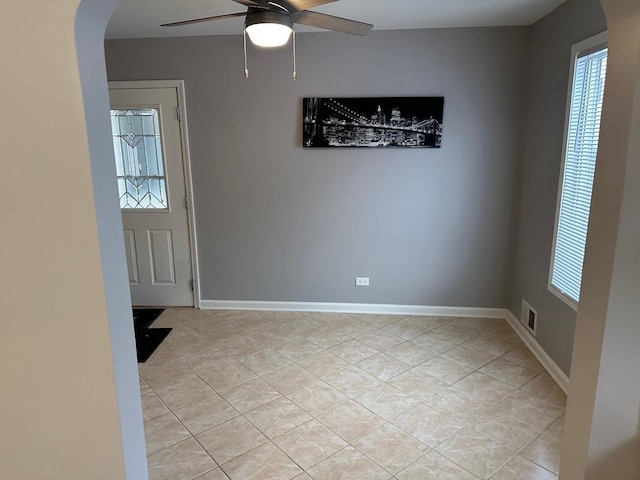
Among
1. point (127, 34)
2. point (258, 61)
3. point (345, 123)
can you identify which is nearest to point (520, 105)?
point (345, 123)

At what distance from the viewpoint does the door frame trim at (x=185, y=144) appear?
12.6 ft

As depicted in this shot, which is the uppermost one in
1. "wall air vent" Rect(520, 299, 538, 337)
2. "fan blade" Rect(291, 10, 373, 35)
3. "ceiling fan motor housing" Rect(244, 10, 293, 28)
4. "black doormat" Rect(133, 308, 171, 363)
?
"fan blade" Rect(291, 10, 373, 35)

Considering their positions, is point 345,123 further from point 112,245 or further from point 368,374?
point 112,245

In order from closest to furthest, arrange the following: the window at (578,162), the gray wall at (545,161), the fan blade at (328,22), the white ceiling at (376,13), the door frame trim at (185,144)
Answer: the fan blade at (328,22) → the window at (578,162) → the gray wall at (545,161) → the white ceiling at (376,13) → the door frame trim at (185,144)

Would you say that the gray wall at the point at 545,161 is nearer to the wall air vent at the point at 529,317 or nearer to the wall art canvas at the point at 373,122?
the wall air vent at the point at 529,317

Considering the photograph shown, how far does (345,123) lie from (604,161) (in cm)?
262

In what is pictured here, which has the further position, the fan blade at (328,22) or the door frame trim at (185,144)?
the door frame trim at (185,144)

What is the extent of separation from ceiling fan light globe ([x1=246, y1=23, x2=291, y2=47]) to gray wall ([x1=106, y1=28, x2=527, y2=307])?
1.74m

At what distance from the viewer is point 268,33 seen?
1979mm

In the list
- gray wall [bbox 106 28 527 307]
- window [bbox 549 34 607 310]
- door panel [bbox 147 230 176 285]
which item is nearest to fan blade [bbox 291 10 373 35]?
window [bbox 549 34 607 310]

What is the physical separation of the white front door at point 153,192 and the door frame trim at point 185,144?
0.10ft

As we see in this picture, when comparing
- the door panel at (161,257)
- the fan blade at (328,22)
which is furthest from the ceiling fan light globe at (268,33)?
the door panel at (161,257)

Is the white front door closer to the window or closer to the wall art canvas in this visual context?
the wall art canvas

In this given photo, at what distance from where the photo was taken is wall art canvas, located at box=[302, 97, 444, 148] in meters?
3.65
